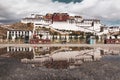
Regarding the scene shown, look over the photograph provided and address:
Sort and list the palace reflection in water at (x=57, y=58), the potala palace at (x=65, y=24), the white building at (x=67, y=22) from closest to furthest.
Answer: the palace reflection in water at (x=57, y=58) → the potala palace at (x=65, y=24) → the white building at (x=67, y=22)

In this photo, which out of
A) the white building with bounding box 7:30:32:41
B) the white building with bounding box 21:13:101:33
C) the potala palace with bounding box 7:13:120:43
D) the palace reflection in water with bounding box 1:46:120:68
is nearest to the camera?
the palace reflection in water with bounding box 1:46:120:68

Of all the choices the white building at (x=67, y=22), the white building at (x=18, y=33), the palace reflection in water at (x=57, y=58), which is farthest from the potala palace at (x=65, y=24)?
the palace reflection in water at (x=57, y=58)

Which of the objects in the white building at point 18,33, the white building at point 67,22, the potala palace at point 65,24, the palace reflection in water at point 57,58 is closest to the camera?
the palace reflection in water at point 57,58

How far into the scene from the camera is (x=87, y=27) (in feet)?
590

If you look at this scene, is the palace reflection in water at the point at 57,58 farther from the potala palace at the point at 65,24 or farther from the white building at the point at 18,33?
the potala palace at the point at 65,24

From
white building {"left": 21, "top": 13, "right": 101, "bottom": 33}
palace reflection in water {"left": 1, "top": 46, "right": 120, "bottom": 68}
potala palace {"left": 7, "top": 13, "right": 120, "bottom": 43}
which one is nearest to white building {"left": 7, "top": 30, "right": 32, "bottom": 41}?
potala palace {"left": 7, "top": 13, "right": 120, "bottom": 43}

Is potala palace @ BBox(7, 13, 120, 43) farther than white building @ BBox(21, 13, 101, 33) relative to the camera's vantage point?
No

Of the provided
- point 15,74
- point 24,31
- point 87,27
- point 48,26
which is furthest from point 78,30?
point 15,74

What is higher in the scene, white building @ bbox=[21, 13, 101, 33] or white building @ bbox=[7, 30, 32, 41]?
white building @ bbox=[21, 13, 101, 33]

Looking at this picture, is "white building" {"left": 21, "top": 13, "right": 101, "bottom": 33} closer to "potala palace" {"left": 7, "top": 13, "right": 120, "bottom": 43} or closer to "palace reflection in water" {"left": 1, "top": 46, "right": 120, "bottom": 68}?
"potala palace" {"left": 7, "top": 13, "right": 120, "bottom": 43}

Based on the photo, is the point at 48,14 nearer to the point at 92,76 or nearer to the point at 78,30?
the point at 78,30

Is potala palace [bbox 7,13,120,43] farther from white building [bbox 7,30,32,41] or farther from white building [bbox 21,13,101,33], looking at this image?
white building [bbox 7,30,32,41]

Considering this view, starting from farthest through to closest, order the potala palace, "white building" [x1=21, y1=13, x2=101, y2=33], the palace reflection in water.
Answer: "white building" [x1=21, y1=13, x2=101, y2=33] < the potala palace < the palace reflection in water

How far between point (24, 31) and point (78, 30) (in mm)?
56008
